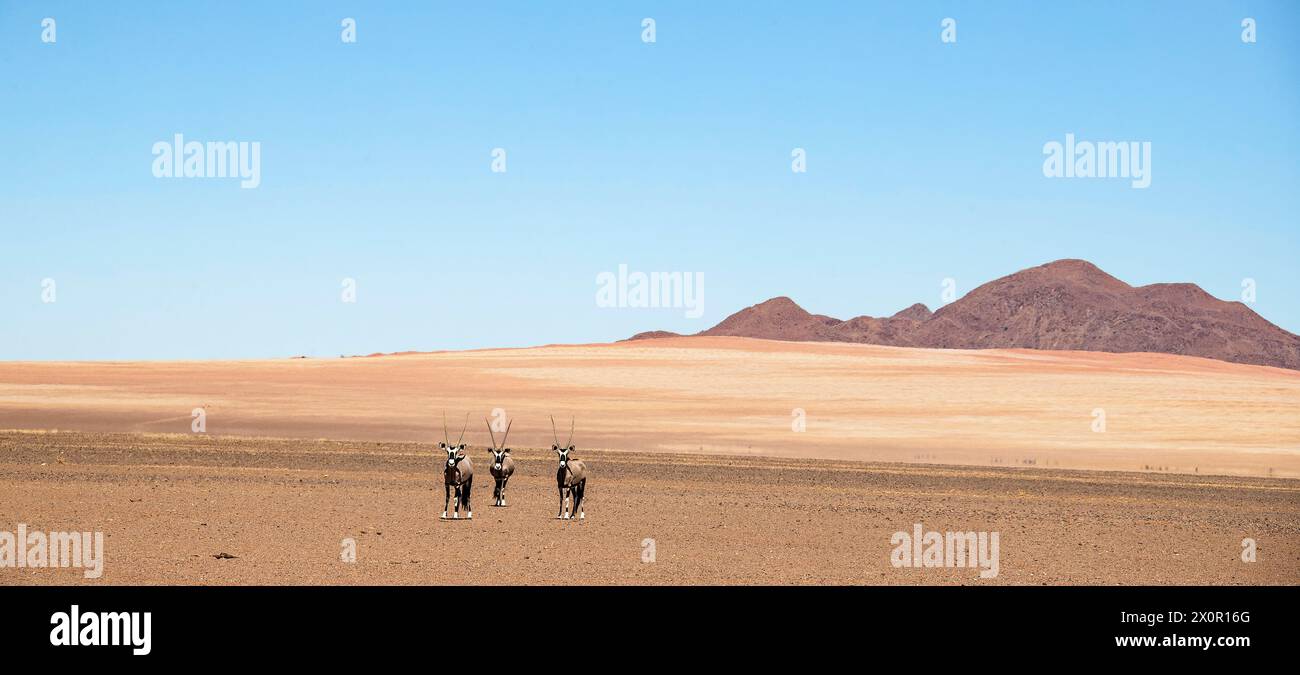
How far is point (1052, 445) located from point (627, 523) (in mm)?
29819

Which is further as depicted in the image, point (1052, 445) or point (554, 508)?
point (1052, 445)

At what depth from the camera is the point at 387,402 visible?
62312 millimetres

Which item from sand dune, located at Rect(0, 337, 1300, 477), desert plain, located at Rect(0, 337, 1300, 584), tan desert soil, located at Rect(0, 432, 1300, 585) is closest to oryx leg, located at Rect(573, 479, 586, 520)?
tan desert soil, located at Rect(0, 432, 1300, 585)

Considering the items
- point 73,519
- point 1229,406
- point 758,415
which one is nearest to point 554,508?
point 73,519

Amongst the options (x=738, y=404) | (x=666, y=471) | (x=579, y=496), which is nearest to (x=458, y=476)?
(x=579, y=496)

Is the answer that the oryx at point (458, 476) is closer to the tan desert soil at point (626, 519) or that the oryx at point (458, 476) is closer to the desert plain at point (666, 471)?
the tan desert soil at point (626, 519)

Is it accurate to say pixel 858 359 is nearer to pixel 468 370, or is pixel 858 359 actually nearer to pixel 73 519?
pixel 468 370

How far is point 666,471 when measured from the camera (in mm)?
36344

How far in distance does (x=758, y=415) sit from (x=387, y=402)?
18.3 meters

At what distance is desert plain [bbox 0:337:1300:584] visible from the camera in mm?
18469

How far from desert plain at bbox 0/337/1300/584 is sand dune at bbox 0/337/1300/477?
0.31m
